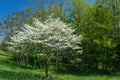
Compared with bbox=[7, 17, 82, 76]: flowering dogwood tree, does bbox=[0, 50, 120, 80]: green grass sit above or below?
below

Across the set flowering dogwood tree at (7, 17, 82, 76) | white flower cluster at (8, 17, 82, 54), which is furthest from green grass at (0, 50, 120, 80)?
white flower cluster at (8, 17, 82, 54)

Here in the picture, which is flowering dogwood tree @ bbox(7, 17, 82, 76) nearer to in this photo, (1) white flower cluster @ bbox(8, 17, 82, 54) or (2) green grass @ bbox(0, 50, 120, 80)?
(1) white flower cluster @ bbox(8, 17, 82, 54)

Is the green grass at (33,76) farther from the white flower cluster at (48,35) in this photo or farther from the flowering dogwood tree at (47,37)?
the white flower cluster at (48,35)

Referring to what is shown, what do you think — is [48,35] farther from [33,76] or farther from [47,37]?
[33,76]

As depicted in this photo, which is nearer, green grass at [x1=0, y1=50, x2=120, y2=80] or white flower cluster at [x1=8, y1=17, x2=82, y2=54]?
green grass at [x1=0, y1=50, x2=120, y2=80]

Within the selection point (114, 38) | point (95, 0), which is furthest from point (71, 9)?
point (114, 38)

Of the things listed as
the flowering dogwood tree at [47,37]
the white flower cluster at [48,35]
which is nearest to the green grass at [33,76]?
the flowering dogwood tree at [47,37]

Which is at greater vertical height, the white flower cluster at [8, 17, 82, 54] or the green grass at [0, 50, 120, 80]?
the white flower cluster at [8, 17, 82, 54]

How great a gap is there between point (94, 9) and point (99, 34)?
4.83 metres

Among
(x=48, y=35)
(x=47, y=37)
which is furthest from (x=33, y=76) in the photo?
(x=48, y=35)

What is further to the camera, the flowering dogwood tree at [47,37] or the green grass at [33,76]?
the flowering dogwood tree at [47,37]

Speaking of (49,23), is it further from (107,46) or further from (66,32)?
(107,46)

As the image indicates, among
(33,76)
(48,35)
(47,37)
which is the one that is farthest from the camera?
(48,35)

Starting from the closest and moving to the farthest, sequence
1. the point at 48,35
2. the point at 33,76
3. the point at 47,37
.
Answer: the point at 33,76 → the point at 47,37 → the point at 48,35
